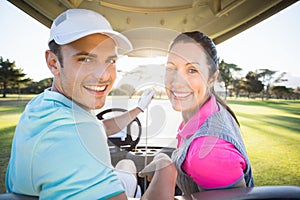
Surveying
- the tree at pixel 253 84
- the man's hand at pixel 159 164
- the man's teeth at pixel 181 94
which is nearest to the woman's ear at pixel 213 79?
the man's teeth at pixel 181 94

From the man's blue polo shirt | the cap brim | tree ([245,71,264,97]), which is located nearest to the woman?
the cap brim

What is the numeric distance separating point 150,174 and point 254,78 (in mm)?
2536

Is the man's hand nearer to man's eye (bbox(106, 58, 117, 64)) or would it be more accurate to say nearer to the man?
the man

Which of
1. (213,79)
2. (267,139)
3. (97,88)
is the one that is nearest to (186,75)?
(213,79)

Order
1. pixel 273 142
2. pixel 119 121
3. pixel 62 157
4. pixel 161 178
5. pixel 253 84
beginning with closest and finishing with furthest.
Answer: pixel 62 157
pixel 161 178
pixel 119 121
pixel 253 84
pixel 273 142

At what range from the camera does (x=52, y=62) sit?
0.86 m

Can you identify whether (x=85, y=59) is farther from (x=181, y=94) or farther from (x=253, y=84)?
(x=253, y=84)

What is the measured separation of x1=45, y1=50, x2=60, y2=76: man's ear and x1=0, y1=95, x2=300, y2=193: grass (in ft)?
8.30

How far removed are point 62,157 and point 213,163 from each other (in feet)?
1.42

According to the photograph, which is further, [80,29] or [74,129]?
[80,29]

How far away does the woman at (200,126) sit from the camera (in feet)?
2.74

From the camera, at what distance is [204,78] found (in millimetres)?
922

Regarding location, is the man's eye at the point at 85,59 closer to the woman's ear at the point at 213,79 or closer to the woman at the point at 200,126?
the woman at the point at 200,126

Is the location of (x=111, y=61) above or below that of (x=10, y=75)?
below
